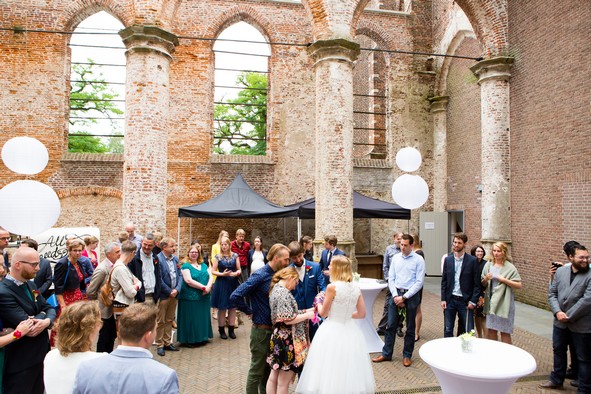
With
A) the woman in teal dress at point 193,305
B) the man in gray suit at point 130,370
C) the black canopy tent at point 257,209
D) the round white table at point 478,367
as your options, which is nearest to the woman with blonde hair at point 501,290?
the round white table at point 478,367

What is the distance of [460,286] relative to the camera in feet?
17.4

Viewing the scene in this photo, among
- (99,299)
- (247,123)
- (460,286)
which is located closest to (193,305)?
(99,299)

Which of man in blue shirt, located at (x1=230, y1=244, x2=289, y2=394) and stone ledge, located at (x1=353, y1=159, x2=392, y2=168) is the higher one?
stone ledge, located at (x1=353, y1=159, x2=392, y2=168)

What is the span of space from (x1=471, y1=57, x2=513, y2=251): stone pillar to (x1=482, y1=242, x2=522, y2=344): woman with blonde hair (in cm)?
482

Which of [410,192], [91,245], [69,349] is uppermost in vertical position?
[410,192]

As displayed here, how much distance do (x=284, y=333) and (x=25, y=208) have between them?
4691 millimetres

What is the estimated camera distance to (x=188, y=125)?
12539 mm

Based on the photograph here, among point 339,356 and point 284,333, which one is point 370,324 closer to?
point 339,356

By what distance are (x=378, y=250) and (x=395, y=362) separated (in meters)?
8.62

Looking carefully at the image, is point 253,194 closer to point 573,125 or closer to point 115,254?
point 115,254

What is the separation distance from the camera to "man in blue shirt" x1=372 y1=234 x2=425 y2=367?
206 inches

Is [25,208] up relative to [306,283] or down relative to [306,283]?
up

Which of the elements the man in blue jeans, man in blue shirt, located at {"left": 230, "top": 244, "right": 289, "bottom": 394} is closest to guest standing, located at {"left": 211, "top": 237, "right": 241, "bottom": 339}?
man in blue shirt, located at {"left": 230, "top": 244, "right": 289, "bottom": 394}

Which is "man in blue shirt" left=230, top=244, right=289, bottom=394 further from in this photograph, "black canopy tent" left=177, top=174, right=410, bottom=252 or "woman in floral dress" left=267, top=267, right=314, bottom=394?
"black canopy tent" left=177, top=174, right=410, bottom=252
